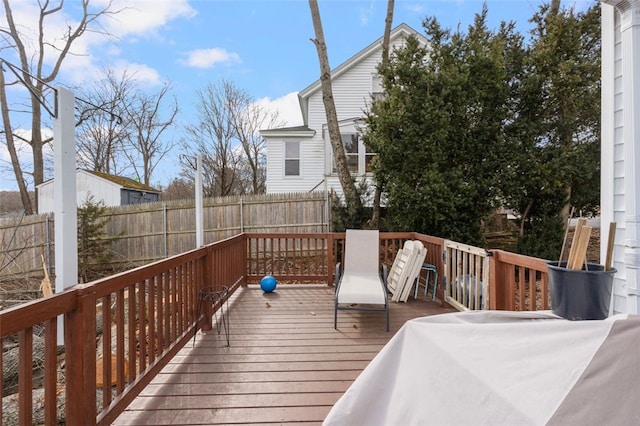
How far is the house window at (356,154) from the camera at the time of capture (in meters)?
10.9

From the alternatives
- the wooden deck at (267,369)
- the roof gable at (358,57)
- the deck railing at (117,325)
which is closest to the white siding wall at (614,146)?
the deck railing at (117,325)

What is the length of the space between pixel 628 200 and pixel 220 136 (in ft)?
58.7

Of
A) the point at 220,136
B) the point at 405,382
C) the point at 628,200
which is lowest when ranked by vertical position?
the point at 405,382

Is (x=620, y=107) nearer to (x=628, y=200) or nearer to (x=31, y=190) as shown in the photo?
(x=628, y=200)

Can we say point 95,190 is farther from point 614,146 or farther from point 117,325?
point 614,146

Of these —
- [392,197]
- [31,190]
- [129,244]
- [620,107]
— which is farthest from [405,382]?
[31,190]

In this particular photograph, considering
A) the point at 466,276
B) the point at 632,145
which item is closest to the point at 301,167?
the point at 466,276

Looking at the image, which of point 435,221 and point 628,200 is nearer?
point 628,200

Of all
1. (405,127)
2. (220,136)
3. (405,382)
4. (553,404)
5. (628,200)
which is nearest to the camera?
(553,404)

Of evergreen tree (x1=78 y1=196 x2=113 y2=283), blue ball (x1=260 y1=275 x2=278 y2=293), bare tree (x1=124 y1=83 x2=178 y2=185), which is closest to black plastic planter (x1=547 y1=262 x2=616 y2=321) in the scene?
blue ball (x1=260 y1=275 x2=278 y2=293)

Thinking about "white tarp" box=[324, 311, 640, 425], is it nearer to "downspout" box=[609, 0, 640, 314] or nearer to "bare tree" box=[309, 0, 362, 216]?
"downspout" box=[609, 0, 640, 314]

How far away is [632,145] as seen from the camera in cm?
244

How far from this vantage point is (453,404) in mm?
1227

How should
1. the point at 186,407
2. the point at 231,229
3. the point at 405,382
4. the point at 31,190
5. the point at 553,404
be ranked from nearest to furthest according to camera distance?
the point at 553,404, the point at 405,382, the point at 186,407, the point at 231,229, the point at 31,190
